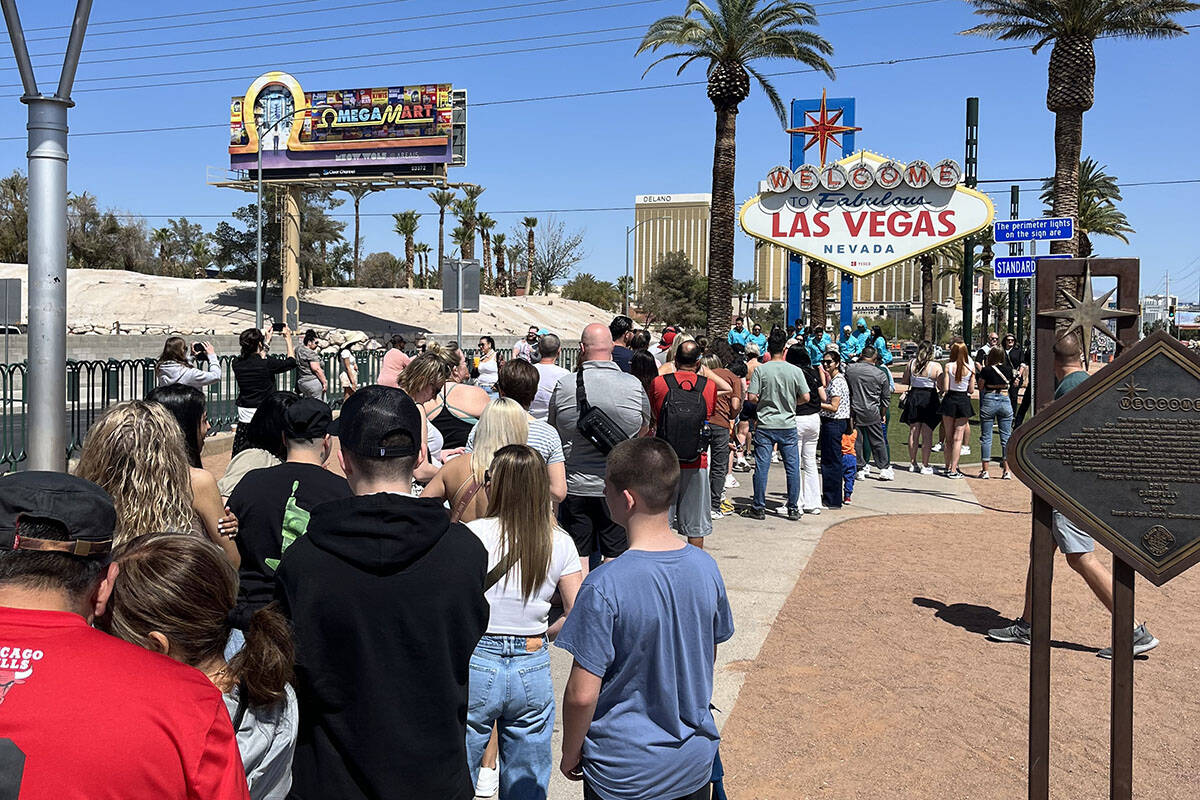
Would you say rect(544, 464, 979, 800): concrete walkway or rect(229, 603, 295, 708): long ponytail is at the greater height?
rect(229, 603, 295, 708): long ponytail

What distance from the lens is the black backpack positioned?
295 inches

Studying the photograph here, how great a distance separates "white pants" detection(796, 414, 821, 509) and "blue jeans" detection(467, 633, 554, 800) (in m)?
7.49

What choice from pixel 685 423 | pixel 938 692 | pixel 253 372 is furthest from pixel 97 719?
pixel 253 372

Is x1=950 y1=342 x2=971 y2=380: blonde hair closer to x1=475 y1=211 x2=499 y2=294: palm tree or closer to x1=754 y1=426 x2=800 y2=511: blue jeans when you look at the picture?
x1=754 y1=426 x2=800 y2=511: blue jeans

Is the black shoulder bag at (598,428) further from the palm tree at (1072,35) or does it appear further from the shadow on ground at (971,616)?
the palm tree at (1072,35)

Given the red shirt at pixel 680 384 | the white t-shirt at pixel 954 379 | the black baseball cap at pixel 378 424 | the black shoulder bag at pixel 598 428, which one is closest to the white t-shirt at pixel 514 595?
the black baseball cap at pixel 378 424

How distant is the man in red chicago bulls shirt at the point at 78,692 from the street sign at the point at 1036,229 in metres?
A: 10.5

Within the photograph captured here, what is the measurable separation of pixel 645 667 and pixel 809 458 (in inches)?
327

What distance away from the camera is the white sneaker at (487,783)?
417 cm

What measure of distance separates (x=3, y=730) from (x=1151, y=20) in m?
25.2

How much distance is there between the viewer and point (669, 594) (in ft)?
9.50

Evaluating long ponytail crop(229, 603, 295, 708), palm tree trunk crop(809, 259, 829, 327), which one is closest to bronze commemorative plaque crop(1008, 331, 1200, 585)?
long ponytail crop(229, 603, 295, 708)

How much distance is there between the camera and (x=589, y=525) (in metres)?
6.49

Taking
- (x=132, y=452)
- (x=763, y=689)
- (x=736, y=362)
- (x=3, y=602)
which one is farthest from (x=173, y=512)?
(x=736, y=362)
